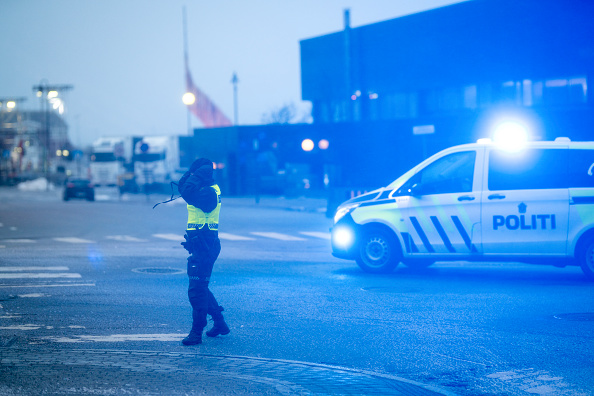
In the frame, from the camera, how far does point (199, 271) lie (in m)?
7.61

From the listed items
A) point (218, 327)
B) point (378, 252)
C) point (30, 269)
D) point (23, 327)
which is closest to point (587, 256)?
point (378, 252)

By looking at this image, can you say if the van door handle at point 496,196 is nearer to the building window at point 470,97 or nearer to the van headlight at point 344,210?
the van headlight at point 344,210

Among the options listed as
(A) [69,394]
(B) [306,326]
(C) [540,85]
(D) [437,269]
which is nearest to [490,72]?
(C) [540,85]

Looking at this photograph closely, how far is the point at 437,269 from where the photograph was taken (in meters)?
13.5

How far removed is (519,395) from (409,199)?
266 inches

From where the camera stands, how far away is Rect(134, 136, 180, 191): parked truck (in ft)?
188

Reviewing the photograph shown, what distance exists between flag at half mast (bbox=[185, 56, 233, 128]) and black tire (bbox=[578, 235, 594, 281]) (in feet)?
125

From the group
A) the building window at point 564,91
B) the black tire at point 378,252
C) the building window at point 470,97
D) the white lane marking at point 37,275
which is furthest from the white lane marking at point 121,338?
the building window at point 470,97

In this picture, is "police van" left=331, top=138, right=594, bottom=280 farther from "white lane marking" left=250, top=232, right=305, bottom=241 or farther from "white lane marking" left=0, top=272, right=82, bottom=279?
"white lane marking" left=250, top=232, right=305, bottom=241

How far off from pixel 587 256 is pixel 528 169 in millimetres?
1513

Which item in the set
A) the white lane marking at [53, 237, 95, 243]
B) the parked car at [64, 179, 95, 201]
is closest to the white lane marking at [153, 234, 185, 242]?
the white lane marking at [53, 237, 95, 243]

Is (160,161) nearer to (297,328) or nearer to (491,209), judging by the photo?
(491,209)

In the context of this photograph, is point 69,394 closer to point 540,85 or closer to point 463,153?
point 463,153

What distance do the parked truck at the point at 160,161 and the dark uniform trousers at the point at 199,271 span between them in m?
49.5
